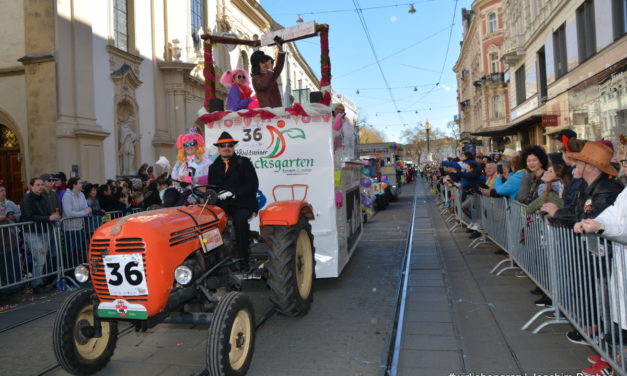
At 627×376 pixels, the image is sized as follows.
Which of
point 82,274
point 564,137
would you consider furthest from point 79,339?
point 564,137

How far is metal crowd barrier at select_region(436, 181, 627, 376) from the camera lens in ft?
10.4

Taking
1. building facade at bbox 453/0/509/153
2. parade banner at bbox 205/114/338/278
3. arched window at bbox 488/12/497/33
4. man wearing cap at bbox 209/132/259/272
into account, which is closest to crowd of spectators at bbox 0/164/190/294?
parade banner at bbox 205/114/338/278

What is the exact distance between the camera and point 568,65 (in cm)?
1709

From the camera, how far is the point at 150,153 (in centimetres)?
1764

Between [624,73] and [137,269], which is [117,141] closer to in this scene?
[137,269]

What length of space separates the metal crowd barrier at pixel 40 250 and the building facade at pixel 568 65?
1208 centimetres

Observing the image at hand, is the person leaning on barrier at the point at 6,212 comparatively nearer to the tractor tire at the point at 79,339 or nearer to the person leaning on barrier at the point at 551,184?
the tractor tire at the point at 79,339

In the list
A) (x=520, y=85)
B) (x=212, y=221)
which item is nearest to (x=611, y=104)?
(x=212, y=221)

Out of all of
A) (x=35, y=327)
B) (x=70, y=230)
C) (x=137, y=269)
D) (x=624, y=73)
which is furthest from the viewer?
(x=624, y=73)

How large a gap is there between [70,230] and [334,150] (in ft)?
15.1

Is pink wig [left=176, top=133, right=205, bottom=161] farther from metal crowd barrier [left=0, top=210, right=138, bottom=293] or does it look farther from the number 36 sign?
metal crowd barrier [left=0, top=210, right=138, bottom=293]

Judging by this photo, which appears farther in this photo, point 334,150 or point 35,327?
point 334,150

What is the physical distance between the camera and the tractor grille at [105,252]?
340 cm

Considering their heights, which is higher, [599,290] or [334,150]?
[334,150]
